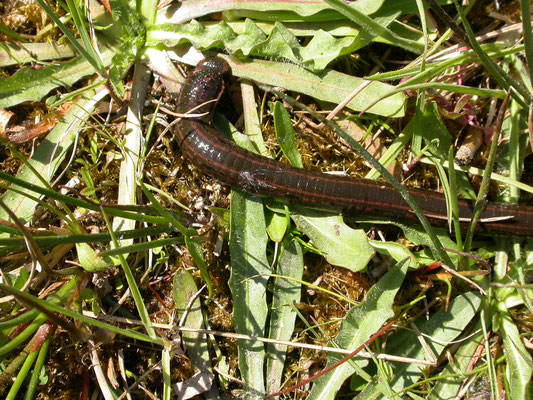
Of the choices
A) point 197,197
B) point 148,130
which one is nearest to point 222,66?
point 148,130

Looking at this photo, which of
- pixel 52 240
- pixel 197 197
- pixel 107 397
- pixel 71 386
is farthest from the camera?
pixel 197 197

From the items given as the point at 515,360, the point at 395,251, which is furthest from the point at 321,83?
the point at 515,360

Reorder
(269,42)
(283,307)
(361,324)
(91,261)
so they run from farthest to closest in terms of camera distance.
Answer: (269,42)
(283,307)
(361,324)
(91,261)

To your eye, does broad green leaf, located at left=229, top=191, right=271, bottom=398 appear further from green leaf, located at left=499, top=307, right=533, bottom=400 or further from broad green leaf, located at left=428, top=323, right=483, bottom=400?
green leaf, located at left=499, top=307, right=533, bottom=400

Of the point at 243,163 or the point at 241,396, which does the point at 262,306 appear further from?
the point at 243,163

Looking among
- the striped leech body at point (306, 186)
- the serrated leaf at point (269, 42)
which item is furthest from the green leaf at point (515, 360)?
the serrated leaf at point (269, 42)

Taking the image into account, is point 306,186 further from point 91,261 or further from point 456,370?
point 456,370
